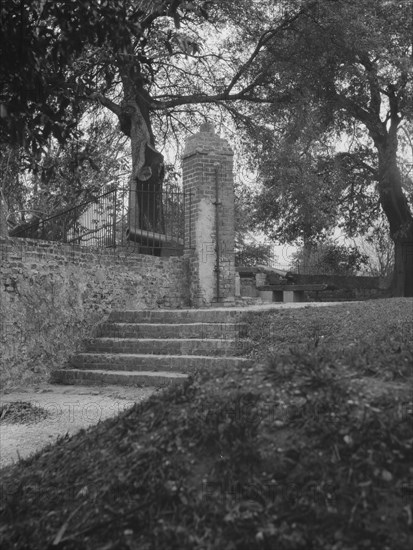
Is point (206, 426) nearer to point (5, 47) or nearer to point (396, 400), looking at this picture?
point (396, 400)

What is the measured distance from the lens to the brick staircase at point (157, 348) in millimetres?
8570

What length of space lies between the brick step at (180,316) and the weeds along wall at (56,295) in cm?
39

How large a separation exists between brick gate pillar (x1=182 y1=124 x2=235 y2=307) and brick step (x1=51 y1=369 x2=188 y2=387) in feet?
11.0

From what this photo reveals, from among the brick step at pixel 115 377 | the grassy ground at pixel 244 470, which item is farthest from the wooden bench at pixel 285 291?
the grassy ground at pixel 244 470

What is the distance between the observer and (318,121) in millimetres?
19031

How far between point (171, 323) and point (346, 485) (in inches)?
287

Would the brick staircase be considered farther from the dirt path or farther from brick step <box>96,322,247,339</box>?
the dirt path

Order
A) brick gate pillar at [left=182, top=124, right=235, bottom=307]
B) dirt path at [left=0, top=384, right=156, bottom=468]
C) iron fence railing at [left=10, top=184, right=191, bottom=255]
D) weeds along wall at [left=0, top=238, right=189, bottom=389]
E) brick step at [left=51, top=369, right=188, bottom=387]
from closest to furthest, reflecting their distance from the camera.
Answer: dirt path at [left=0, top=384, right=156, bottom=468]
brick step at [left=51, top=369, right=188, bottom=387]
weeds along wall at [left=0, top=238, right=189, bottom=389]
iron fence railing at [left=10, top=184, right=191, bottom=255]
brick gate pillar at [left=182, top=124, right=235, bottom=307]

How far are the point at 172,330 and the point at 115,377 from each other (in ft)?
4.42

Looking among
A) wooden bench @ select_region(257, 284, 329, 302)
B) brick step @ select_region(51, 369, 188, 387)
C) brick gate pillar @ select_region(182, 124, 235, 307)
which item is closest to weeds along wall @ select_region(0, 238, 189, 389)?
brick step @ select_region(51, 369, 188, 387)

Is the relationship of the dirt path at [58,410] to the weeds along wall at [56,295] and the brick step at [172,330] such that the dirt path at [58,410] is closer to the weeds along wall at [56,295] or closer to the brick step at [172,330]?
the weeds along wall at [56,295]

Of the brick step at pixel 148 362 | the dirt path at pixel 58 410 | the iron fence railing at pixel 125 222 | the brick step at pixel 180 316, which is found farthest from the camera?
the iron fence railing at pixel 125 222

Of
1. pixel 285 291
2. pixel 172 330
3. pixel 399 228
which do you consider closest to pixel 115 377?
pixel 172 330

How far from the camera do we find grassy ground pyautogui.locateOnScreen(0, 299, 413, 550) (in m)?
2.94
